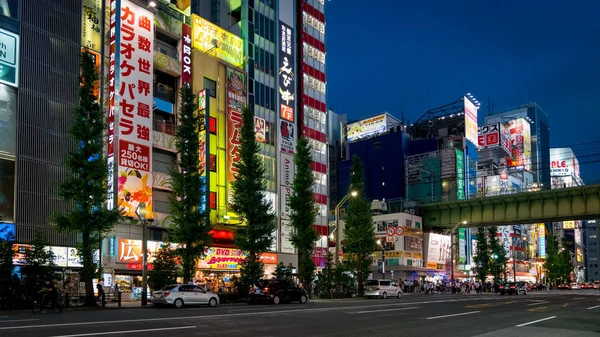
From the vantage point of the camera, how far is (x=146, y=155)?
138 feet

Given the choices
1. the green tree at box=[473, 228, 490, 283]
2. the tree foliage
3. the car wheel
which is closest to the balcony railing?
the car wheel

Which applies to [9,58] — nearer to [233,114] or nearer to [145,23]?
[145,23]

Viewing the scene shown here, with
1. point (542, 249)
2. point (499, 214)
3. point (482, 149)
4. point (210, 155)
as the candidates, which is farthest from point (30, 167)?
point (542, 249)

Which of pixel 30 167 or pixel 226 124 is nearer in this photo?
pixel 30 167

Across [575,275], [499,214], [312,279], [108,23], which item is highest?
[108,23]

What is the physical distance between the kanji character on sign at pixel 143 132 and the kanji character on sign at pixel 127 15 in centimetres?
798

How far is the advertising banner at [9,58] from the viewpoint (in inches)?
1380

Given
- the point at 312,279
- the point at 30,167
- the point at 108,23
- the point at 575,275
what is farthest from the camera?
the point at 575,275

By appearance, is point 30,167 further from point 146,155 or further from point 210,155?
point 210,155

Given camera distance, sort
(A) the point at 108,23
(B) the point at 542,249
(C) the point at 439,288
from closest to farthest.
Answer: (A) the point at 108,23
(C) the point at 439,288
(B) the point at 542,249

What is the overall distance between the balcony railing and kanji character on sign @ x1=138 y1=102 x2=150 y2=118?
2.83 meters

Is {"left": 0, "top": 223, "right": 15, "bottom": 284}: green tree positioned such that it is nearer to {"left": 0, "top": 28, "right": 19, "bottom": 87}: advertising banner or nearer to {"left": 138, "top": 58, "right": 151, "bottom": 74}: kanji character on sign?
{"left": 0, "top": 28, "right": 19, "bottom": 87}: advertising banner

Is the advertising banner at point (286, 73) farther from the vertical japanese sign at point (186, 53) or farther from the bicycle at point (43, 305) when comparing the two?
the bicycle at point (43, 305)

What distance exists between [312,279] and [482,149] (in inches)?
3426
